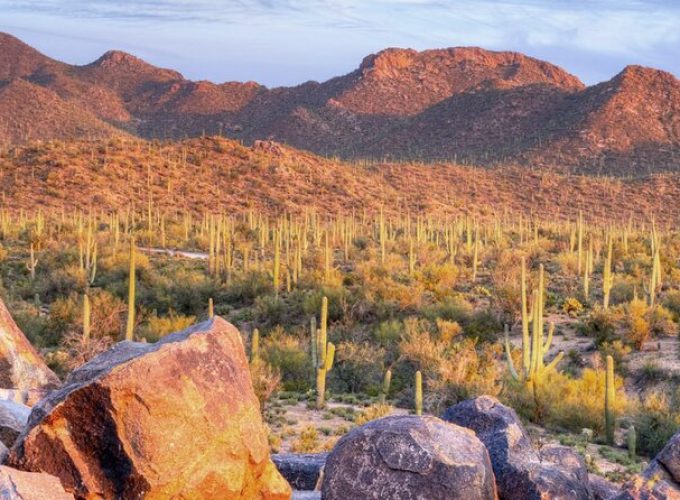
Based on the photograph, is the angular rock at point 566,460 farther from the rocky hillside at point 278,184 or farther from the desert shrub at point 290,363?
the rocky hillside at point 278,184

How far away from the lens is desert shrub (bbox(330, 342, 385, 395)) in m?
16.9

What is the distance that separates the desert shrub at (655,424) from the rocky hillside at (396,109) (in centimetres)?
6313

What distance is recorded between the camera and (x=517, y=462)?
740 centimetres

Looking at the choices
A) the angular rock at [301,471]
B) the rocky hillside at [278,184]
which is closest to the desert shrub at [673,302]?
the angular rock at [301,471]

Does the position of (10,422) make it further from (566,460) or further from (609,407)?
(609,407)

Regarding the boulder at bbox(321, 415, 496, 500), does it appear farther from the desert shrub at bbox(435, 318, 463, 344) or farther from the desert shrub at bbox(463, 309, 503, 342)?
the desert shrub at bbox(463, 309, 503, 342)

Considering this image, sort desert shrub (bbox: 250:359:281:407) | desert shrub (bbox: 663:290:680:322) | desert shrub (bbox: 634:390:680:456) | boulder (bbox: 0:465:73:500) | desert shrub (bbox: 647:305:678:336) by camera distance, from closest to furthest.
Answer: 1. boulder (bbox: 0:465:73:500)
2. desert shrub (bbox: 634:390:680:456)
3. desert shrub (bbox: 250:359:281:407)
4. desert shrub (bbox: 647:305:678:336)
5. desert shrub (bbox: 663:290:680:322)

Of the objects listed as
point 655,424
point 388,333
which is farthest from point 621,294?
point 655,424

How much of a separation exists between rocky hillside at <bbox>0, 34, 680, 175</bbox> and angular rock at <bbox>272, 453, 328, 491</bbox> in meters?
70.1

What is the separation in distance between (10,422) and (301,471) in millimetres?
2745

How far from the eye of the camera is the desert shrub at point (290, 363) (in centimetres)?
1653

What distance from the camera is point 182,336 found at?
6.50m

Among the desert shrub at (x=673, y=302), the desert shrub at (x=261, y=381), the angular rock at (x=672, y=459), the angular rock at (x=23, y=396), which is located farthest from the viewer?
the desert shrub at (x=673, y=302)

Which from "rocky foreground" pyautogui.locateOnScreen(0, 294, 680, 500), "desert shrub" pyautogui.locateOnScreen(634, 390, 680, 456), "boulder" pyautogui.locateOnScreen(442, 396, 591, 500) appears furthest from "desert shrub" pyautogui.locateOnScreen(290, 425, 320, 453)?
"desert shrub" pyautogui.locateOnScreen(634, 390, 680, 456)
